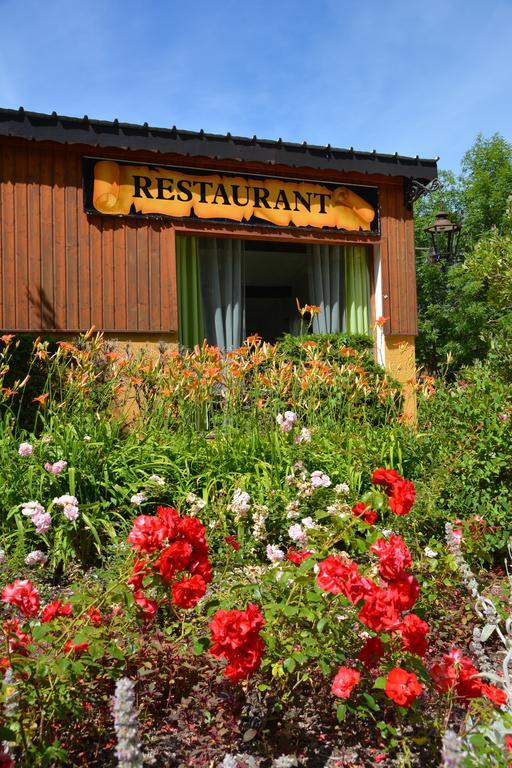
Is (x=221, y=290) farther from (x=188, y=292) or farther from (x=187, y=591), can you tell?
(x=187, y=591)

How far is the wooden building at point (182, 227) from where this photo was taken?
680cm

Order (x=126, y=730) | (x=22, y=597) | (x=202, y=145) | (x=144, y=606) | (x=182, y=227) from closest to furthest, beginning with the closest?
(x=126, y=730), (x=22, y=597), (x=144, y=606), (x=202, y=145), (x=182, y=227)

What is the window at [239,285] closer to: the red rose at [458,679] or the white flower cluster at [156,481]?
the white flower cluster at [156,481]

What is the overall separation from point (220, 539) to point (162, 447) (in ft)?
3.27

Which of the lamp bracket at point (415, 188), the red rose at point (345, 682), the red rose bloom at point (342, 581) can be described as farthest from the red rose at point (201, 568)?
the lamp bracket at point (415, 188)

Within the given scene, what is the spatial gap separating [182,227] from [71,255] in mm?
1371

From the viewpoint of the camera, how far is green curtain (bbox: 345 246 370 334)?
8.55 meters

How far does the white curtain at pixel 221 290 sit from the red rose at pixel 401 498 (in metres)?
5.83

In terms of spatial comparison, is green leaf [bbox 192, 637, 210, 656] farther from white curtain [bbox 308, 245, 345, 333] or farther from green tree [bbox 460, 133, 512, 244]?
green tree [bbox 460, 133, 512, 244]

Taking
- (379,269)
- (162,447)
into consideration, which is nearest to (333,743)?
(162,447)

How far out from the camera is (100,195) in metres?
7.13

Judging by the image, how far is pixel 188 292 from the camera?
782cm

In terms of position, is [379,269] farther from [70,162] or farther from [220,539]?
[220,539]

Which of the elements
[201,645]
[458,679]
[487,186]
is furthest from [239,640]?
[487,186]
